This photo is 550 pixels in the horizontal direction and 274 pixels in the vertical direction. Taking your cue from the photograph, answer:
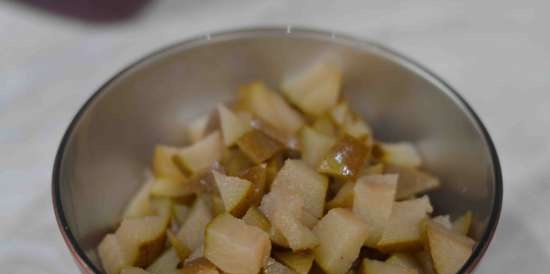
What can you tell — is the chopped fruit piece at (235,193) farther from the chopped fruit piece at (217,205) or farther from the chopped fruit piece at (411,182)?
the chopped fruit piece at (411,182)

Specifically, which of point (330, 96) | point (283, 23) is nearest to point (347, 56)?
point (330, 96)

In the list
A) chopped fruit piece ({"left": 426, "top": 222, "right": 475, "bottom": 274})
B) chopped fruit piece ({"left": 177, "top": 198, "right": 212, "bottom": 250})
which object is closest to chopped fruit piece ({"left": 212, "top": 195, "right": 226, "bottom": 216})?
chopped fruit piece ({"left": 177, "top": 198, "right": 212, "bottom": 250})

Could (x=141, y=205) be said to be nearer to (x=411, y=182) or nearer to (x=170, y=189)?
(x=170, y=189)

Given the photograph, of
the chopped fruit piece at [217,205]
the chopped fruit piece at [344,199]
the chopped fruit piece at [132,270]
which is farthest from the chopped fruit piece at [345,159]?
the chopped fruit piece at [132,270]

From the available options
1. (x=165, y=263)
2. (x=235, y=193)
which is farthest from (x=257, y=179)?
(x=165, y=263)

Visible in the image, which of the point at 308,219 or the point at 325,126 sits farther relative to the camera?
the point at 325,126

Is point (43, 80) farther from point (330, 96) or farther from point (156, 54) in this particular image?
point (330, 96)
